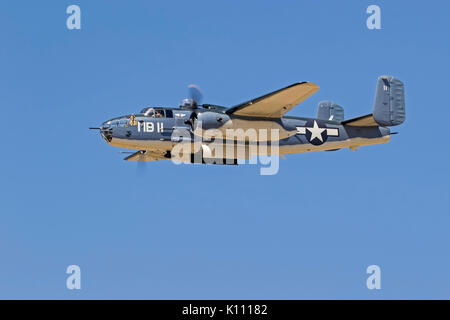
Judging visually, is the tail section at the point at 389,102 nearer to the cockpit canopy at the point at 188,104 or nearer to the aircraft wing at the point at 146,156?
the cockpit canopy at the point at 188,104

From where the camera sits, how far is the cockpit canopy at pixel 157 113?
30609mm

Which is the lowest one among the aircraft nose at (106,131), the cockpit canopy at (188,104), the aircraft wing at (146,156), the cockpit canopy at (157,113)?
the aircraft wing at (146,156)

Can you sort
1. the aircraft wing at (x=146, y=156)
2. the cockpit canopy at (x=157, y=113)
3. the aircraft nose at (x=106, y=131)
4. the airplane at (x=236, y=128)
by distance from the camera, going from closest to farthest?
1. the airplane at (x=236, y=128)
2. the aircraft nose at (x=106, y=131)
3. the cockpit canopy at (x=157, y=113)
4. the aircraft wing at (x=146, y=156)

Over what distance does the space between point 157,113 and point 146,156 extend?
3854 millimetres

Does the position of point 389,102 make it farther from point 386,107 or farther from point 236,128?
point 236,128

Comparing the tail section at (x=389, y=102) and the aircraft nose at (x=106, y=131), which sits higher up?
the tail section at (x=389, y=102)

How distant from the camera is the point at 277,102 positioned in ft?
97.3

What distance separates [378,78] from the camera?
3306cm

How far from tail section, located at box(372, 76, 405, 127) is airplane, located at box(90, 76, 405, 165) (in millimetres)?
42

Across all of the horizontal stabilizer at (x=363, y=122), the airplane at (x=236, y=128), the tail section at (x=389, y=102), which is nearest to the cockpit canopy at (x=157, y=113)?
the airplane at (x=236, y=128)

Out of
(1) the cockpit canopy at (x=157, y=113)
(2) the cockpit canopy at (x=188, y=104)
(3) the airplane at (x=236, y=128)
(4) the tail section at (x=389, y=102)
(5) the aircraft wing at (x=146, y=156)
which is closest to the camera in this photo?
(3) the airplane at (x=236, y=128)

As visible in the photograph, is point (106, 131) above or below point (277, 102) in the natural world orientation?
below

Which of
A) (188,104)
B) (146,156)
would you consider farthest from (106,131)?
(146,156)
